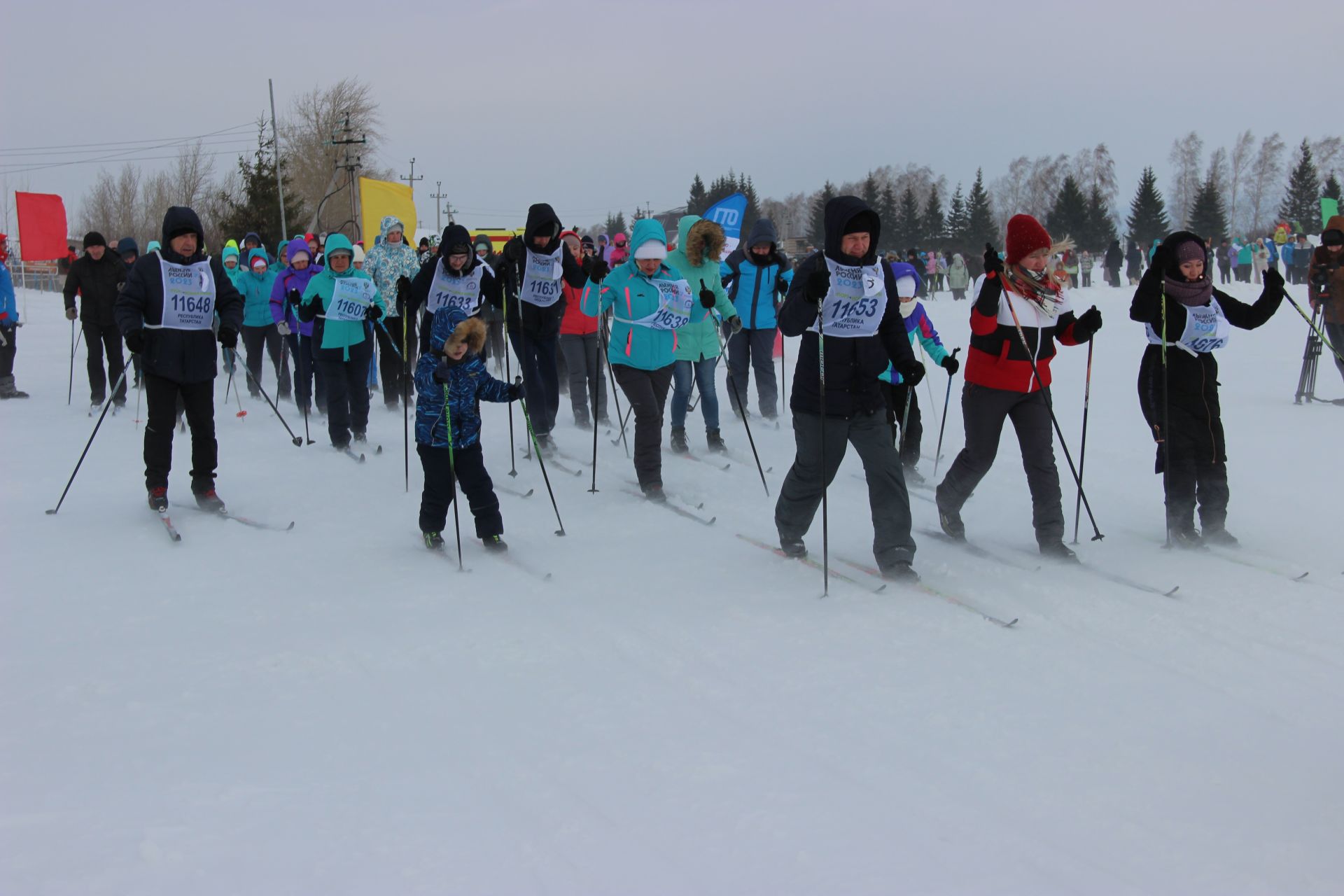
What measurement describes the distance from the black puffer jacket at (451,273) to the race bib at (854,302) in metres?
3.00

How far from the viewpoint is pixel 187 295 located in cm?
700

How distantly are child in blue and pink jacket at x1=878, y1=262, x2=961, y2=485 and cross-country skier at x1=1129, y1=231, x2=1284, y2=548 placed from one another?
154 cm

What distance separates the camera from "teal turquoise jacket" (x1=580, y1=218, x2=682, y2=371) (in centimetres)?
748

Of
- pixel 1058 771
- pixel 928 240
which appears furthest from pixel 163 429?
pixel 928 240

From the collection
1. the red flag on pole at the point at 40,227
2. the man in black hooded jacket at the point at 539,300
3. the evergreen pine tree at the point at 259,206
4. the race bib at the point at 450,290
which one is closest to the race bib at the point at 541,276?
the man in black hooded jacket at the point at 539,300

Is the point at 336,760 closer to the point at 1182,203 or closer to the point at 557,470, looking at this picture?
the point at 557,470

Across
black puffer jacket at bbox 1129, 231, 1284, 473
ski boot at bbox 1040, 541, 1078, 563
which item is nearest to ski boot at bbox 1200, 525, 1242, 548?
black puffer jacket at bbox 1129, 231, 1284, 473

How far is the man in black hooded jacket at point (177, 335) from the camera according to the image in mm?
6902

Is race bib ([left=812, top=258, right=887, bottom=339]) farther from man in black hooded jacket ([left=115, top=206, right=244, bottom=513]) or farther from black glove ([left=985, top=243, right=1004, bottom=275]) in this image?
man in black hooded jacket ([left=115, top=206, right=244, bottom=513])

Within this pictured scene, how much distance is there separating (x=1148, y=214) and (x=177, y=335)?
5053 centimetres

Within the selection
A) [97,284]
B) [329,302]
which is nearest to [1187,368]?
[329,302]

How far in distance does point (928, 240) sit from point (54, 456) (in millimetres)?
55009

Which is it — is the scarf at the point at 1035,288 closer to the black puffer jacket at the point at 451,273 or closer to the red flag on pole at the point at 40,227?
the black puffer jacket at the point at 451,273

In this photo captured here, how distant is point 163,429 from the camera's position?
23.2 feet
